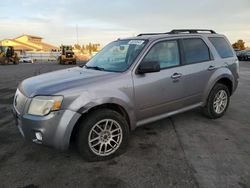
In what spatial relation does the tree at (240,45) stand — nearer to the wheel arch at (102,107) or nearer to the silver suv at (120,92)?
the silver suv at (120,92)

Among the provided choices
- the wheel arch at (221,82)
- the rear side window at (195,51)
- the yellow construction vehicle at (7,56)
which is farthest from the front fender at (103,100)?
the yellow construction vehicle at (7,56)

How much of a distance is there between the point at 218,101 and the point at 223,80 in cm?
48

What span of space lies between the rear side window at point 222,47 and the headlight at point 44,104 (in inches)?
142

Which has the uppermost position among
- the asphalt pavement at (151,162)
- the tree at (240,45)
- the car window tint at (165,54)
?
the tree at (240,45)

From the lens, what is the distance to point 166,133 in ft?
15.1

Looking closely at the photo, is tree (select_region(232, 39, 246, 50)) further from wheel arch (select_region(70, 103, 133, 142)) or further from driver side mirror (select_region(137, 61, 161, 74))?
wheel arch (select_region(70, 103, 133, 142))

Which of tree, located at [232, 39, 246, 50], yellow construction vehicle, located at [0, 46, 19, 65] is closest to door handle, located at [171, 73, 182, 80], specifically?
yellow construction vehicle, located at [0, 46, 19, 65]

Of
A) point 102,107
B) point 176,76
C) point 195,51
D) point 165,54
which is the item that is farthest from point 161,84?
point 195,51

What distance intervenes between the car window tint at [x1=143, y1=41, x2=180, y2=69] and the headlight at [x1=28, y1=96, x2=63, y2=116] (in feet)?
5.26

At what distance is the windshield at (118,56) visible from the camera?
403cm

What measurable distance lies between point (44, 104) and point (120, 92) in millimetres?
1081

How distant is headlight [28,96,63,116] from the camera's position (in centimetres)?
318

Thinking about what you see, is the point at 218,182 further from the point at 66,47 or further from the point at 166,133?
the point at 66,47

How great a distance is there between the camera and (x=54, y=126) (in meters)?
3.19
